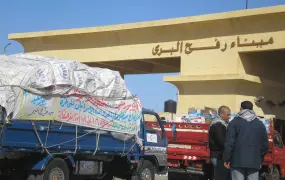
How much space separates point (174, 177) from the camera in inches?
554

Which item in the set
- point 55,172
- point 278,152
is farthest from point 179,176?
point 55,172

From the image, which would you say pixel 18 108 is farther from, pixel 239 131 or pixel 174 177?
pixel 174 177

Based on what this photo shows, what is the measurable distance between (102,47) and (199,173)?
38.8 feet

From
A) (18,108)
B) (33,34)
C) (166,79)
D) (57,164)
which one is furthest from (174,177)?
(33,34)

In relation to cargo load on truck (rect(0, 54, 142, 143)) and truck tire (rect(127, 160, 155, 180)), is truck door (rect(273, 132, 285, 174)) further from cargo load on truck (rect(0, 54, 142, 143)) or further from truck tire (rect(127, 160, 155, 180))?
cargo load on truck (rect(0, 54, 142, 143))

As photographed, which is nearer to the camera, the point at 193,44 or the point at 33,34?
the point at 193,44

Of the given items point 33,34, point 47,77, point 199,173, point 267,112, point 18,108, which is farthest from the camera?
point 33,34

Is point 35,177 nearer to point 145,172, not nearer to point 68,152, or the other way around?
point 68,152

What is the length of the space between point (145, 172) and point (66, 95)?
3306mm

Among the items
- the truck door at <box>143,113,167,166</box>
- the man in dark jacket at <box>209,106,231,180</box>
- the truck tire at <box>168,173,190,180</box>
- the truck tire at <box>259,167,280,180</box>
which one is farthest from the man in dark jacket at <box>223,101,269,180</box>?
the truck tire at <box>259,167,280,180</box>

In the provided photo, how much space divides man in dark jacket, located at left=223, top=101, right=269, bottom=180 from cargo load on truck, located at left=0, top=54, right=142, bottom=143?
3.61 meters

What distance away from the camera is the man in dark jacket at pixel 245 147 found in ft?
24.7

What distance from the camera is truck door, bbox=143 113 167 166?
12.2 metres

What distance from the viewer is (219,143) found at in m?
9.09
